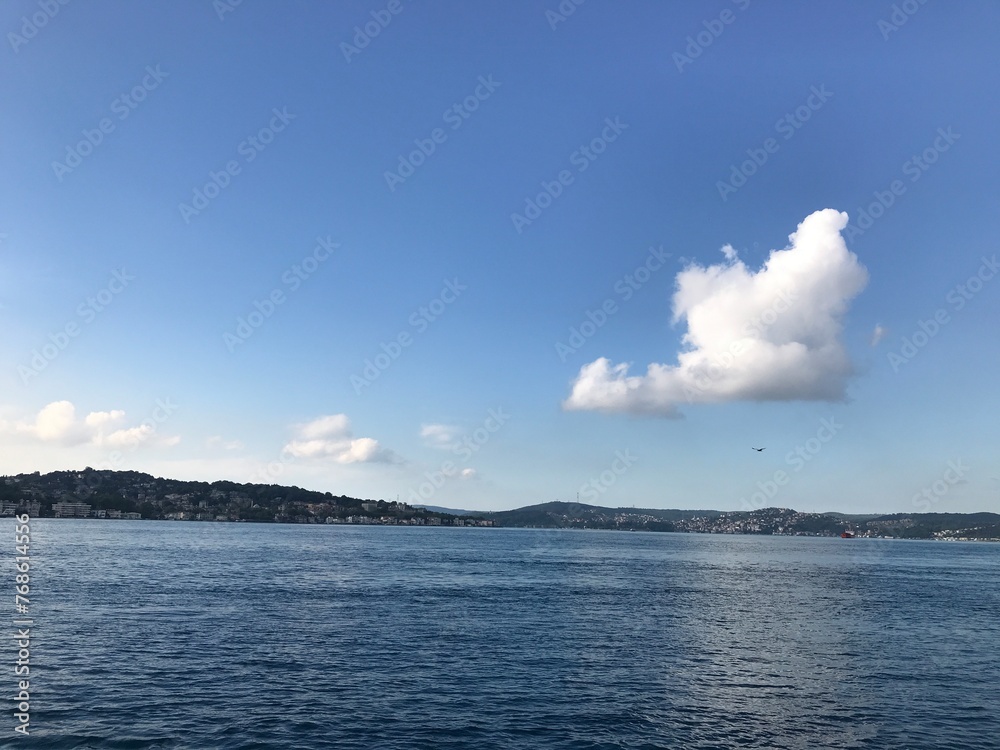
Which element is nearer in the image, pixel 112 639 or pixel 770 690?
pixel 770 690

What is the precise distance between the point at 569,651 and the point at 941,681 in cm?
2330

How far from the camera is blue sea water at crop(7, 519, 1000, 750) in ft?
98.3

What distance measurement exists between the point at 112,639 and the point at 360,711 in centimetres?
2341

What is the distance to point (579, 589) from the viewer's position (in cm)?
8550

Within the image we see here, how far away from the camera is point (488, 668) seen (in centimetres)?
4125

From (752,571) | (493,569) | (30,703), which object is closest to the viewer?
(30,703)

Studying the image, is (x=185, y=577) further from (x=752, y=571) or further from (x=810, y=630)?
(x=752, y=571)

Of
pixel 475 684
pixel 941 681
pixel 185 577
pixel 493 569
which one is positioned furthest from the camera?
pixel 493 569

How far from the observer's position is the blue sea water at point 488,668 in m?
30.0

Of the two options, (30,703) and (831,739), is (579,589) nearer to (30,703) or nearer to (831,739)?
(831,739)

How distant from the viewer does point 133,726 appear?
28938 mm

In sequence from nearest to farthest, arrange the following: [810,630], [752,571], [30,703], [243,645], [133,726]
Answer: [133,726]
[30,703]
[243,645]
[810,630]
[752,571]

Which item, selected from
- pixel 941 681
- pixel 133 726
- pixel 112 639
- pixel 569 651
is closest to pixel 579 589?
pixel 569 651

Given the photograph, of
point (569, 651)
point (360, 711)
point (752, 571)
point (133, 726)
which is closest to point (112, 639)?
point (133, 726)
